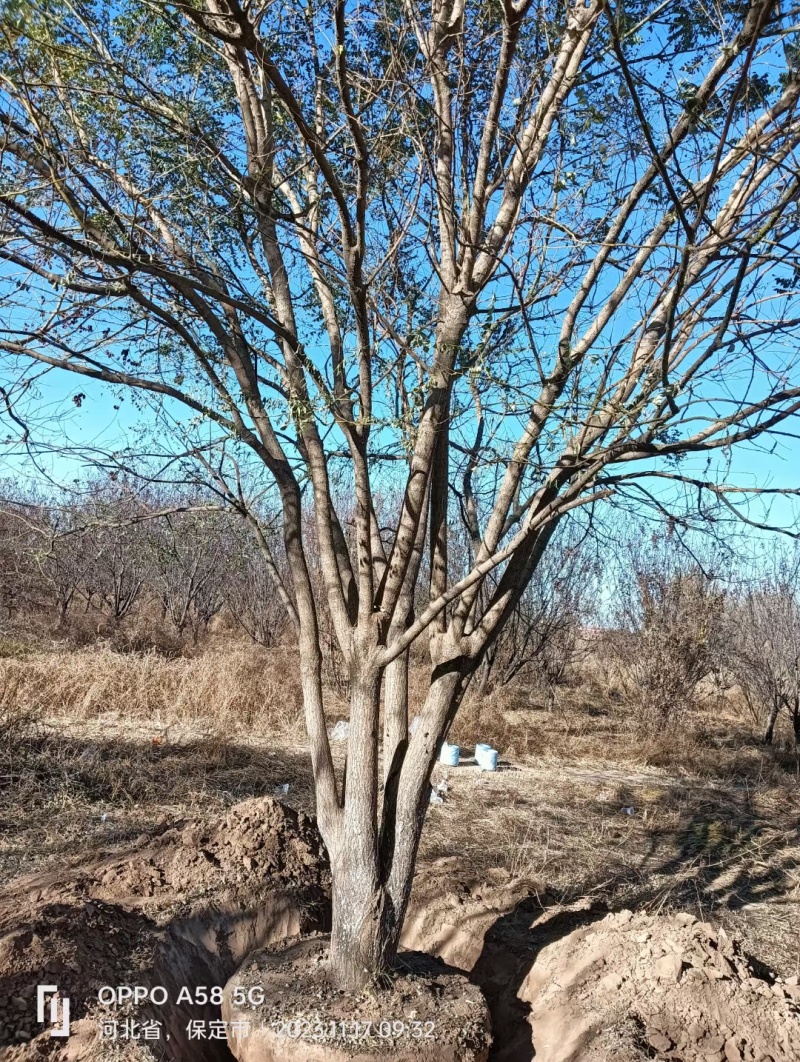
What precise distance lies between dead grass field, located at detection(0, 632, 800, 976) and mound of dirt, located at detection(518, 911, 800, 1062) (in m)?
0.80

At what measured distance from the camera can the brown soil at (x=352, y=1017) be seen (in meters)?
2.31

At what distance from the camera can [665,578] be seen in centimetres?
1020

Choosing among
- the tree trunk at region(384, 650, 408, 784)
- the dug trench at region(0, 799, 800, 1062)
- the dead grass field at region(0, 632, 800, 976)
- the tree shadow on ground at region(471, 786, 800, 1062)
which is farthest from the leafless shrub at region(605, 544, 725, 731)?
the tree trunk at region(384, 650, 408, 784)

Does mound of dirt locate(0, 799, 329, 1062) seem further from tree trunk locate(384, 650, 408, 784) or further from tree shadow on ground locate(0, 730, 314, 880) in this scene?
tree trunk locate(384, 650, 408, 784)

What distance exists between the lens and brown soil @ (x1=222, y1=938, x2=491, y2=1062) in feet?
7.59

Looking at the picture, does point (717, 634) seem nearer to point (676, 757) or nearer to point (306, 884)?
point (676, 757)

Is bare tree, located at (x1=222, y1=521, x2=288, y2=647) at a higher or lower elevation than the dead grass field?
higher

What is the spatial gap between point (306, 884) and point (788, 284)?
2.99 m

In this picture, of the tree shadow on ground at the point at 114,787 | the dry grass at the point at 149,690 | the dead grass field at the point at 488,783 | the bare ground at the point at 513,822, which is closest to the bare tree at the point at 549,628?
the dead grass field at the point at 488,783

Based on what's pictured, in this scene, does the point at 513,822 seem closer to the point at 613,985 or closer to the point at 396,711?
the point at 613,985

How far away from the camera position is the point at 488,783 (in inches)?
273

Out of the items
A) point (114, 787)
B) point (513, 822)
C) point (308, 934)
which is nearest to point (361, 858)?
point (308, 934)

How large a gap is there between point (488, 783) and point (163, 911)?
4.33m

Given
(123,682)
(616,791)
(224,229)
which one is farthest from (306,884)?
(123,682)
